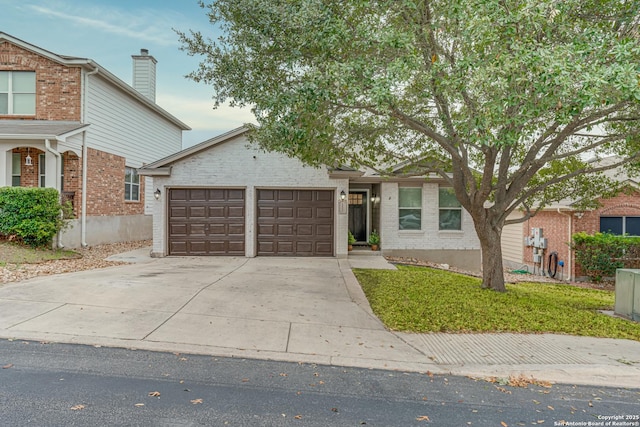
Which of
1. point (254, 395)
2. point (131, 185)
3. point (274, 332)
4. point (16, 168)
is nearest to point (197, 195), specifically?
point (131, 185)

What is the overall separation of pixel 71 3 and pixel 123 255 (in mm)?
9751

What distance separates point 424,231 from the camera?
1518cm

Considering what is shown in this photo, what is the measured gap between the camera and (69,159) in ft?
47.4

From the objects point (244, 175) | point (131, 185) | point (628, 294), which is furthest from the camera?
point (131, 185)

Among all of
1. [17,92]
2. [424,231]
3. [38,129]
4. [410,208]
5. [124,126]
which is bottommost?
[424,231]

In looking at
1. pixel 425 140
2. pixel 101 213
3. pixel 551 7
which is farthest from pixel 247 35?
pixel 101 213

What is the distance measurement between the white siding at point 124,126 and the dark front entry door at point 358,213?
10327 millimetres

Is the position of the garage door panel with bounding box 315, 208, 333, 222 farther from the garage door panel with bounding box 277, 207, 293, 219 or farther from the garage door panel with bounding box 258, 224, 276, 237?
the garage door panel with bounding box 258, 224, 276, 237

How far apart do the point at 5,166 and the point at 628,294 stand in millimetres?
17777

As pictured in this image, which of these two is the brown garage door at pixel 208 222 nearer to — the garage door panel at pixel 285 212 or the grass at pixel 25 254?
the garage door panel at pixel 285 212

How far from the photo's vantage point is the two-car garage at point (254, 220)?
13.9 meters

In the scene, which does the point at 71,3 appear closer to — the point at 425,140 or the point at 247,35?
the point at 247,35

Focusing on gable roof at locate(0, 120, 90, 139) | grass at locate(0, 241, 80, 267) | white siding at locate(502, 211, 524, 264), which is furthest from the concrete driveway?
white siding at locate(502, 211, 524, 264)

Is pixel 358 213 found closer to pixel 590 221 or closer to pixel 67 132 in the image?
pixel 590 221
